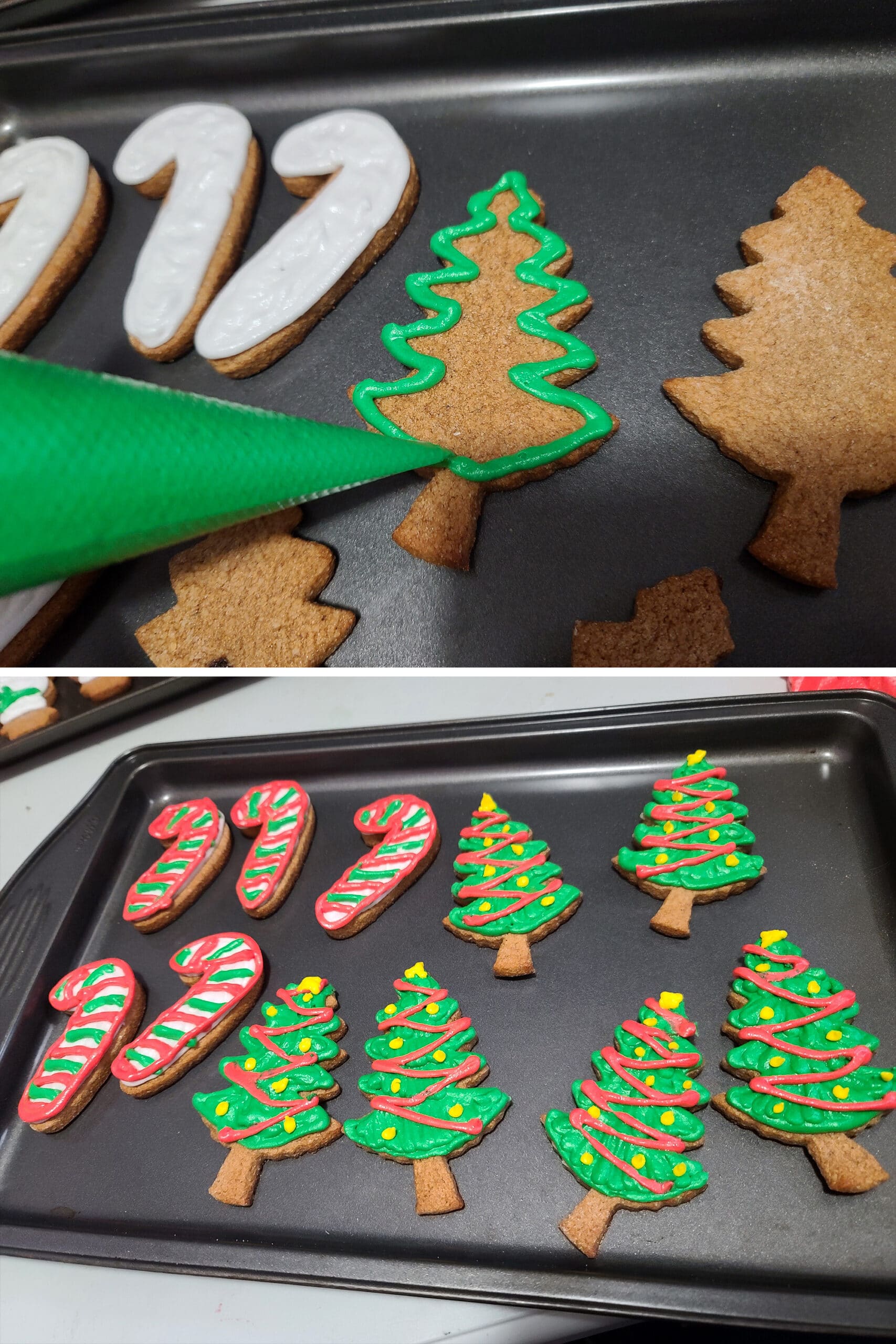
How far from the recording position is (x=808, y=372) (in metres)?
1.32

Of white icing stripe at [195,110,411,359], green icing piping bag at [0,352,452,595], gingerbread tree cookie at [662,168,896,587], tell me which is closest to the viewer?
green icing piping bag at [0,352,452,595]

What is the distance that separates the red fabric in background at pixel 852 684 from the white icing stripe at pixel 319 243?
3.61 feet

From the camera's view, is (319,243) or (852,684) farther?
(319,243)

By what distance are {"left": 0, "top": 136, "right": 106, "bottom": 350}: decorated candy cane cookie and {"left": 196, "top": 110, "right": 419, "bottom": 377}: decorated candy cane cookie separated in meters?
0.39

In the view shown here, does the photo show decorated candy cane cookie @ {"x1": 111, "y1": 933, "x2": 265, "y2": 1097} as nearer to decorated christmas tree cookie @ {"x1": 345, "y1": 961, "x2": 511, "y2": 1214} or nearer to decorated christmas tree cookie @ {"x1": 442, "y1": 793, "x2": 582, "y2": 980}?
decorated christmas tree cookie @ {"x1": 345, "y1": 961, "x2": 511, "y2": 1214}

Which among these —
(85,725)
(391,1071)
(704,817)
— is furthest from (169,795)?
(704,817)

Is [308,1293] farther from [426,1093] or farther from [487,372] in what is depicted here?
[487,372]

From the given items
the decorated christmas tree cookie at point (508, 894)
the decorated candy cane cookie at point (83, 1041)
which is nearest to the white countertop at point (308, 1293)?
the decorated candy cane cookie at point (83, 1041)

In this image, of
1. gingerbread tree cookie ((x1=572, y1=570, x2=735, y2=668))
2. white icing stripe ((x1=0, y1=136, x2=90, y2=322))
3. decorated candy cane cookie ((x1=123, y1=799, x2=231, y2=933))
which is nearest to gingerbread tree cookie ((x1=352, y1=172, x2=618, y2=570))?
gingerbread tree cookie ((x1=572, y1=570, x2=735, y2=668))

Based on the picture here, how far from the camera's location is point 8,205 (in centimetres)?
172

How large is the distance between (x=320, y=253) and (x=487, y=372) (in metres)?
0.40

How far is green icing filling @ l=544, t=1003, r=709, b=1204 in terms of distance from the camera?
3.43 ft

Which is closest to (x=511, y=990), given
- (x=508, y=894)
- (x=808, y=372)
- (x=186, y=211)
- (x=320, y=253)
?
(x=508, y=894)

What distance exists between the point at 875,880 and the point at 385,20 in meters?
1.74
